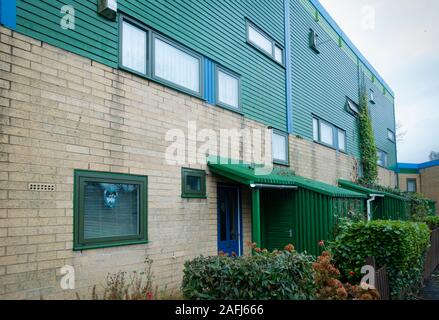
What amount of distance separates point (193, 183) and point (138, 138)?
1.89 m

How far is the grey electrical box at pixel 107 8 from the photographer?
621cm

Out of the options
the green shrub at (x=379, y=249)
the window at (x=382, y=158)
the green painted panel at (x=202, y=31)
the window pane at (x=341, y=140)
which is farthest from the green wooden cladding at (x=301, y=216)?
the window at (x=382, y=158)

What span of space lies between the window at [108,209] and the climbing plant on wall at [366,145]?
16.0m

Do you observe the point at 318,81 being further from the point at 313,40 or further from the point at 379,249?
the point at 379,249

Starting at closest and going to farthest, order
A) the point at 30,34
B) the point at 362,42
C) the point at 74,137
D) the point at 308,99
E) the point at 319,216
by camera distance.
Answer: the point at 30,34 → the point at 74,137 → the point at 319,216 → the point at 308,99 → the point at 362,42

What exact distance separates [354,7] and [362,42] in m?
12.6

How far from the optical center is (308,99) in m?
14.5

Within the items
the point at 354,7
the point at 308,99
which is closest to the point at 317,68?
the point at 308,99

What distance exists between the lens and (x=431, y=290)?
8.35 m

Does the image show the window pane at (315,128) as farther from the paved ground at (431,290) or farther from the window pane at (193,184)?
the window pane at (193,184)

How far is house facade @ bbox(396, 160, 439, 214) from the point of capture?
30297 millimetres

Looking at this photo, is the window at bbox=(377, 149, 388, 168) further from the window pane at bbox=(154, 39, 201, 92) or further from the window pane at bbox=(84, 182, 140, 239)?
the window pane at bbox=(84, 182, 140, 239)

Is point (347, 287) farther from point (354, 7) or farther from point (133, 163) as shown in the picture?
point (354, 7)

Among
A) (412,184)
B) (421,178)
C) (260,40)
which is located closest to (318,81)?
(260,40)
